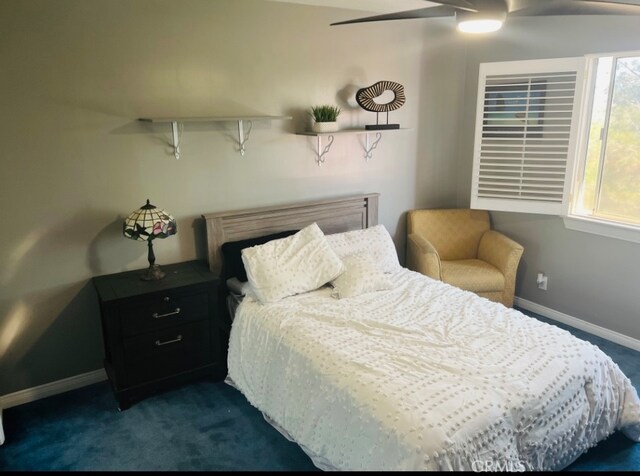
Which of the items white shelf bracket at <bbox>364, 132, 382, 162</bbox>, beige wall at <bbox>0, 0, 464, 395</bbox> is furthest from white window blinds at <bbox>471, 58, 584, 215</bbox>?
beige wall at <bbox>0, 0, 464, 395</bbox>

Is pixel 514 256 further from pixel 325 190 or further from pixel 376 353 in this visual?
pixel 376 353

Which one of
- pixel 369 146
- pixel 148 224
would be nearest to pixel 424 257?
pixel 369 146

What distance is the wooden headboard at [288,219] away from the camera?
3.18m

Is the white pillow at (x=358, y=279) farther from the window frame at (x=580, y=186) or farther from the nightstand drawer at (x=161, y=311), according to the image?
the window frame at (x=580, y=186)

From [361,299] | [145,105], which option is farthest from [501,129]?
[145,105]

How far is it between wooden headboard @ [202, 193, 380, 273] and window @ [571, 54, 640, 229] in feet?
5.24

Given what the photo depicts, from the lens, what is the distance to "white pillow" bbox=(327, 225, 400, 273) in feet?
11.0

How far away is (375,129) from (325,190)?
596mm

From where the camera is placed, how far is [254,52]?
3188mm

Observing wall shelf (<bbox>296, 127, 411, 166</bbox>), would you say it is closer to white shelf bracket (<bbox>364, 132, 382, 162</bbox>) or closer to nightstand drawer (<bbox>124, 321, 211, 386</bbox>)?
white shelf bracket (<bbox>364, 132, 382, 162</bbox>)

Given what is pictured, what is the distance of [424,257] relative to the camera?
3676 mm

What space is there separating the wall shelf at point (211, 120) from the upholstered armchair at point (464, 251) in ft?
4.81

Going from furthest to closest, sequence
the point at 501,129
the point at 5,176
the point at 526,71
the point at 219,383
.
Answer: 1. the point at 501,129
2. the point at 526,71
3. the point at 219,383
4. the point at 5,176

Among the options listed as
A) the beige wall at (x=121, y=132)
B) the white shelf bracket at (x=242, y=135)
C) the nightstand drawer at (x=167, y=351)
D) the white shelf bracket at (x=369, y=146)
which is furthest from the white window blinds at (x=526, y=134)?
the nightstand drawer at (x=167, y=351)
